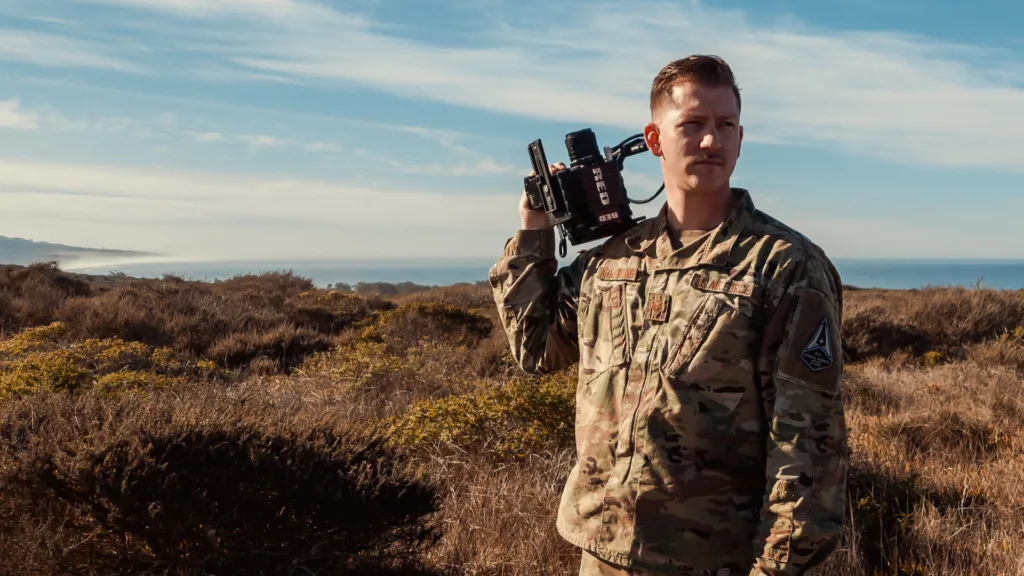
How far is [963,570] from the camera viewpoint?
399cm

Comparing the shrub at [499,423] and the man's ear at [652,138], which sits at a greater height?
the man's ear at [652,138]

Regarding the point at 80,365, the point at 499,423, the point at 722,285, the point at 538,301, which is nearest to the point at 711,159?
the point at 722,285

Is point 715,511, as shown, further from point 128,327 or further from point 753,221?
point 128,327

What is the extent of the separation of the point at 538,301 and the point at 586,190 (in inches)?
16.1

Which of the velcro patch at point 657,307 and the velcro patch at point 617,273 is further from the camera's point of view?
the velcro patch at point 617,273

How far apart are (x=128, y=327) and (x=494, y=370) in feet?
18.8

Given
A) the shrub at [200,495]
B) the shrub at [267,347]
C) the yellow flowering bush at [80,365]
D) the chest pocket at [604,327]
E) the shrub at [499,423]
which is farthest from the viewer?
the shrub at [267,347]

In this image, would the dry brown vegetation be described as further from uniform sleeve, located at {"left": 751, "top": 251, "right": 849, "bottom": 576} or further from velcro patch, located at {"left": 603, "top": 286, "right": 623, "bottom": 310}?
uniform sleeve, located at {"left": 751, "top": 251, "right": 849, "bottom": 576}

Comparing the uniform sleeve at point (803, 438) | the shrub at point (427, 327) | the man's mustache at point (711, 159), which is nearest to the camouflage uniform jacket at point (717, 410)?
the uniform sleeve at point (803, 438)

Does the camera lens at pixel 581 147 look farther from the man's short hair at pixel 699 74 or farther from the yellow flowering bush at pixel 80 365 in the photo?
the yellow flowering bush at pixel 80 365

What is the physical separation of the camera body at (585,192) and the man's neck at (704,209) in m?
0.27

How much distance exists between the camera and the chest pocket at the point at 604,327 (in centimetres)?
237

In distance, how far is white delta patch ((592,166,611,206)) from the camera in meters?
2.67

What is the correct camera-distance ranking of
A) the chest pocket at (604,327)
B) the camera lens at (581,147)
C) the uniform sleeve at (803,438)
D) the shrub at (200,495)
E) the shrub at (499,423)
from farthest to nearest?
the shrub at (499,423), the shrub at (200,495), the camera lens at (581,147), the chest pocket at (604,327), the uniform sleeve at (803,438)
